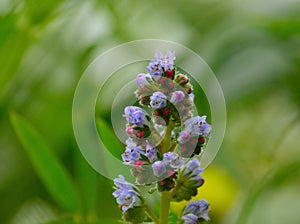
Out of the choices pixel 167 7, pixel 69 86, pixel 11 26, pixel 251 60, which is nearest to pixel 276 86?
pixel 251 60

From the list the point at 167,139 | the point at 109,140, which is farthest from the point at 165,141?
the point at 109,140

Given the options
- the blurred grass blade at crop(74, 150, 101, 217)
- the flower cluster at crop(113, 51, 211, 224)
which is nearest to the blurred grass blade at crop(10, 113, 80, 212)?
the blurred grass blade at crop(74, 150, 101, 217)

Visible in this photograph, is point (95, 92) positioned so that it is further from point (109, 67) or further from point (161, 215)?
point (161, 215)

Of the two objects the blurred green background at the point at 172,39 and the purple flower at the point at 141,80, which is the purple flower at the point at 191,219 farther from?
the blurred green background at the point at 172,39

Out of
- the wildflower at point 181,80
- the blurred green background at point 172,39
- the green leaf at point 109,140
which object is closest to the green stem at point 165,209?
the wildflower at point 181,80

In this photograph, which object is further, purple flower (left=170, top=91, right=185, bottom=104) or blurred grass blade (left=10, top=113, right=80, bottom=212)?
blurred grass blade (left=10, top=113, right=80, bottom=212)

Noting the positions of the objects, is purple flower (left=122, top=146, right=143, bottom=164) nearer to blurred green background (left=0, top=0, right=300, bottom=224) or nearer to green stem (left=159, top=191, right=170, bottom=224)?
green stem (left=159, top=191, right=170, bottom=224)

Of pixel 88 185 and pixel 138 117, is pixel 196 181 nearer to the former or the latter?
pixel 138 117

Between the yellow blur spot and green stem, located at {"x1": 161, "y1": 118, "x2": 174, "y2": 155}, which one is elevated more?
the yellow blur spot
